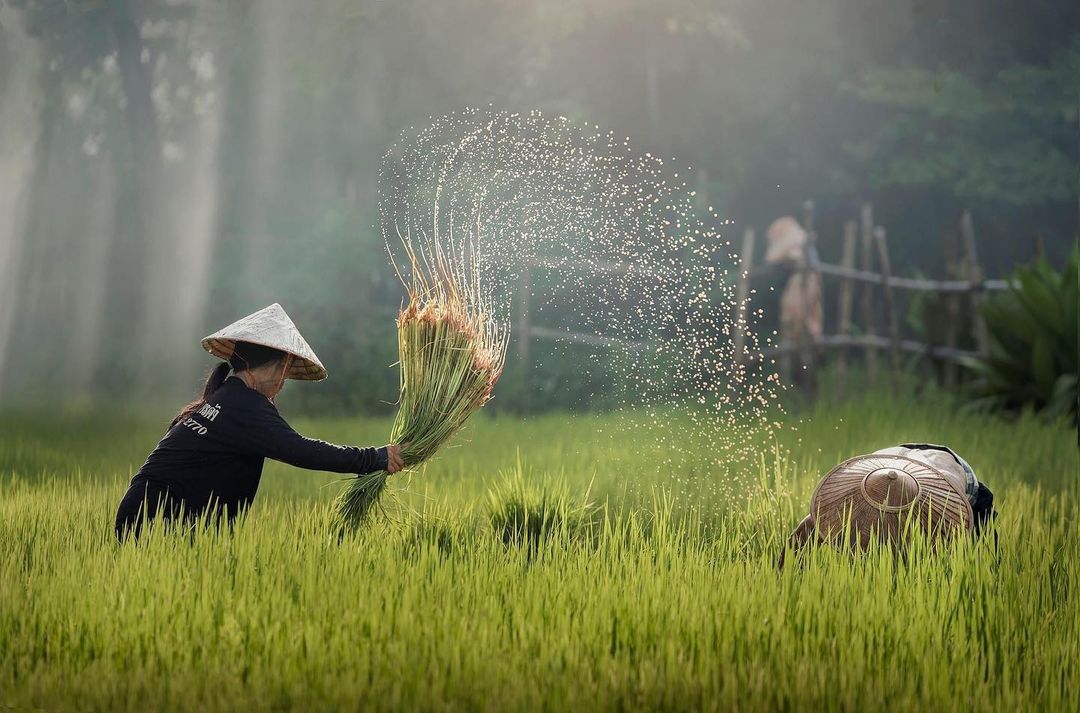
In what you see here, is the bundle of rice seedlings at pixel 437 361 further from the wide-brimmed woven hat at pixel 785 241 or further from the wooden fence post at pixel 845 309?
the wide-brimmed woven hat at pixel 785 241

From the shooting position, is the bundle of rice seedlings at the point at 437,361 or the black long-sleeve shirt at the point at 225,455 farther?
the bundle of rice seedlings at the point at 437,361

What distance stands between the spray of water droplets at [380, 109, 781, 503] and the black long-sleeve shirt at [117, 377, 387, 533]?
72 centimetres

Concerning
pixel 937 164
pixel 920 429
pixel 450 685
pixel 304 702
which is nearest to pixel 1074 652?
pixel 450 685

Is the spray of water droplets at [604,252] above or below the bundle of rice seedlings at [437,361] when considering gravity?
above

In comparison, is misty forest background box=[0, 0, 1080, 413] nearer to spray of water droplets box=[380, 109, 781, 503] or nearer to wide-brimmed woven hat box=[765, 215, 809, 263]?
spray of water droplets box=[380, 109, 781, 503]

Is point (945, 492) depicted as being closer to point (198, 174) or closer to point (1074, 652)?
point (1074, 652)

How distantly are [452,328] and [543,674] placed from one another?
4.64 feet

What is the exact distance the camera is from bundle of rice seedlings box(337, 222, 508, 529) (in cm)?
371

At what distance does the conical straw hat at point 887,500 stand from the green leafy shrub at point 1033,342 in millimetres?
4963

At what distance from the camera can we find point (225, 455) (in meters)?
3.61

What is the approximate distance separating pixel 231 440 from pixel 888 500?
7.02 ft

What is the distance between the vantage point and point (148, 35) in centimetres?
531

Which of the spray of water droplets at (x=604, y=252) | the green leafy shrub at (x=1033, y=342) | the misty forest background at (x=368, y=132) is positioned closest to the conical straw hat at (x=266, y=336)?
the spray of water droplets at (x=604, y=252)

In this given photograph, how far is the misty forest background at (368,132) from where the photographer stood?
209 inches
